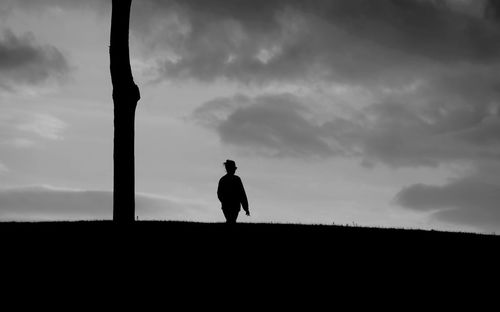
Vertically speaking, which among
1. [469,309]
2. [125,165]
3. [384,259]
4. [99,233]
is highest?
[125,165]

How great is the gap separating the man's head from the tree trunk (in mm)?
3783

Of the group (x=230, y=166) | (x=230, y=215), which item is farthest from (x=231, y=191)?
(x=230, y=215)

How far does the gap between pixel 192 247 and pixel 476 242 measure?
27.1 feet

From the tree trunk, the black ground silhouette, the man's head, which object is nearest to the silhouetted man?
the man's head

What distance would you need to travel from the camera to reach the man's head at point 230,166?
19.7 metres

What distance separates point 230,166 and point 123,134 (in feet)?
13.8

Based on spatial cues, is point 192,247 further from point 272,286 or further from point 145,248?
point 272,286

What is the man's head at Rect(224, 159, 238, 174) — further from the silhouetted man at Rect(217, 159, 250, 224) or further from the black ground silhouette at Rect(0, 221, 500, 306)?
the black ground silhouette at Rect(0, 221, 500, 306)

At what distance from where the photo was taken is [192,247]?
1572cm

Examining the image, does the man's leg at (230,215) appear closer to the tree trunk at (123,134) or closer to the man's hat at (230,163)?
the man's hat at (230,163)

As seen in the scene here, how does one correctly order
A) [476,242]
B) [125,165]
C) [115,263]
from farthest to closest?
[476,242] < [125,165] < [115,263]

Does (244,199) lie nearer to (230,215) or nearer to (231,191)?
(231,191)

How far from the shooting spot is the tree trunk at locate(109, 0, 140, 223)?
Result: 16.6 meters

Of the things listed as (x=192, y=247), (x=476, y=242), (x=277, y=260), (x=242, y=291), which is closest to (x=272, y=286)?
(x=242, y=291)
